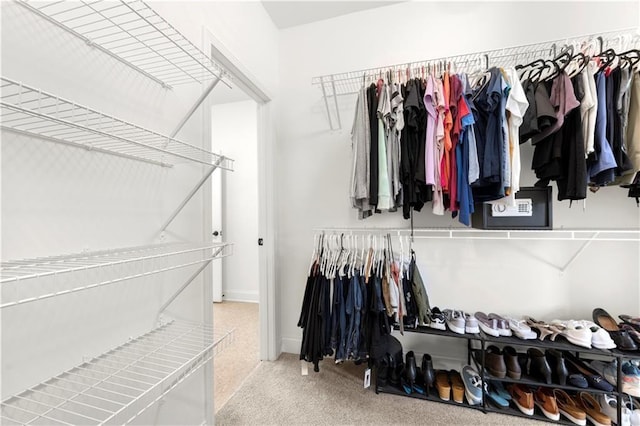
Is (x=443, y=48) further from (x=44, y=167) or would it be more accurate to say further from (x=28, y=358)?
(x=28, y=358)

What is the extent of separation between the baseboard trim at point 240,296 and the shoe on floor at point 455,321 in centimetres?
260

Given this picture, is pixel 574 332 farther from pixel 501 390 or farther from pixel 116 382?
pixel 116 382

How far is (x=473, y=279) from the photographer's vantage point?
202cm

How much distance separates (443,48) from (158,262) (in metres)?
2.33

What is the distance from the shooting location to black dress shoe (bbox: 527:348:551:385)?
5.23 feet

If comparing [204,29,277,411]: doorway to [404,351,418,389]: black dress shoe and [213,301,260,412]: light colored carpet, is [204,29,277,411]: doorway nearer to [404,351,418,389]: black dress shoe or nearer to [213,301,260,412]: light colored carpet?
[213,301,260,412]: light colored carpet

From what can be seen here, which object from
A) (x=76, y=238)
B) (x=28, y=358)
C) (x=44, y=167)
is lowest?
(x=28, y=358)

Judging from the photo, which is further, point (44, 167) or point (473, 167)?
point (473, 167)

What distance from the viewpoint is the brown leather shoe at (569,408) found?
1.52 meters

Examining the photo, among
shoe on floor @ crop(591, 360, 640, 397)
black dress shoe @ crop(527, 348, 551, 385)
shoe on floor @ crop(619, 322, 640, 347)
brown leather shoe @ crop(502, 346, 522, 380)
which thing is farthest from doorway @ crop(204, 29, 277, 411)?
shoe on floor @ crop(619, 322, 640, 347)

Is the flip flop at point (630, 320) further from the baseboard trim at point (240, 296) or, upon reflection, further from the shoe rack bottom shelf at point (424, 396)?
the baseboard trim at point (240, 296)

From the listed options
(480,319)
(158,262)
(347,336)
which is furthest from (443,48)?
(158,262)

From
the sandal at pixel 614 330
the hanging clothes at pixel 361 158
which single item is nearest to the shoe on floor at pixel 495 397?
the sandal at pixel 614 330

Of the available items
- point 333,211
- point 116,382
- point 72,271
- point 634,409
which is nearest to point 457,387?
point 634,409
